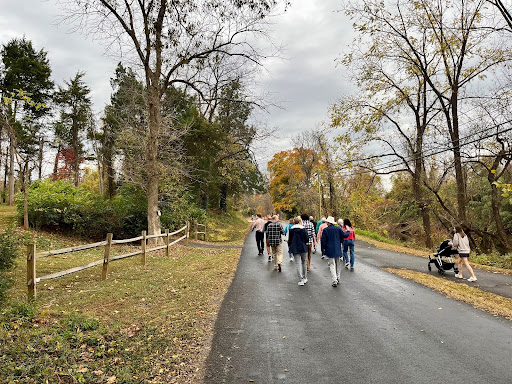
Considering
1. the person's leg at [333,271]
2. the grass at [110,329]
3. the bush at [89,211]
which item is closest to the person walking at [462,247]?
the person's leg at [333,271]

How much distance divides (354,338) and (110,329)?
3.79 m

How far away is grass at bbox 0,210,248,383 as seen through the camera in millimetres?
4109

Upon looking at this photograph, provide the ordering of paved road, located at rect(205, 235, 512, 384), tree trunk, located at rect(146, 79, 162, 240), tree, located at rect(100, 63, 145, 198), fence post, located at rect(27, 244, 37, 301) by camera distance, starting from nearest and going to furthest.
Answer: paved road, located at rect(205, 235, 512, 384) < fence post, located at rect(27, 244, 37, 301) < tree trunk, located at rect(146, 79, 162, 240) < tree, located at rect(100, 63, 145, 198)

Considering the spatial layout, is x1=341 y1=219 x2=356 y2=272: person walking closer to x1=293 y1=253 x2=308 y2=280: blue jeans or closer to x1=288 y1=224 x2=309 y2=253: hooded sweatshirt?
x1=288 y1=224 x2=309 y2=253: hooded sweatshirt

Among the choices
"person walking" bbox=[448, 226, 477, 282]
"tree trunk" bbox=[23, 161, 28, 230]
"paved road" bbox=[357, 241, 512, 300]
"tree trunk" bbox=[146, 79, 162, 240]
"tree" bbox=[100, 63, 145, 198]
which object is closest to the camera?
"paved road" bbox=[357, 241, 512, 300]

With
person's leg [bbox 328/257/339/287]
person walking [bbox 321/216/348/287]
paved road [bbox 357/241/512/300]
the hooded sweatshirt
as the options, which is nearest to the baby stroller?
paved road [bbox 357/241/512/300]

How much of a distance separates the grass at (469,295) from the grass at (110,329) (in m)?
5.49

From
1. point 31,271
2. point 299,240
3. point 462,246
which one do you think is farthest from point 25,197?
point 462,246

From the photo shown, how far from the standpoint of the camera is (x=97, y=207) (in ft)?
65.2

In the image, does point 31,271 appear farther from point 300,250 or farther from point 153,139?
point 153,139

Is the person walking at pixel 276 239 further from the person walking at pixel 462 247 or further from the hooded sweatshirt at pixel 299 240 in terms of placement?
the person walking at pixel 462 247

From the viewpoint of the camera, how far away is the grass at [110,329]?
162 inches

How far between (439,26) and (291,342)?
19.4 metres

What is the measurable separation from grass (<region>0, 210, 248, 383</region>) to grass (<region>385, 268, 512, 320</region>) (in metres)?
5.49
